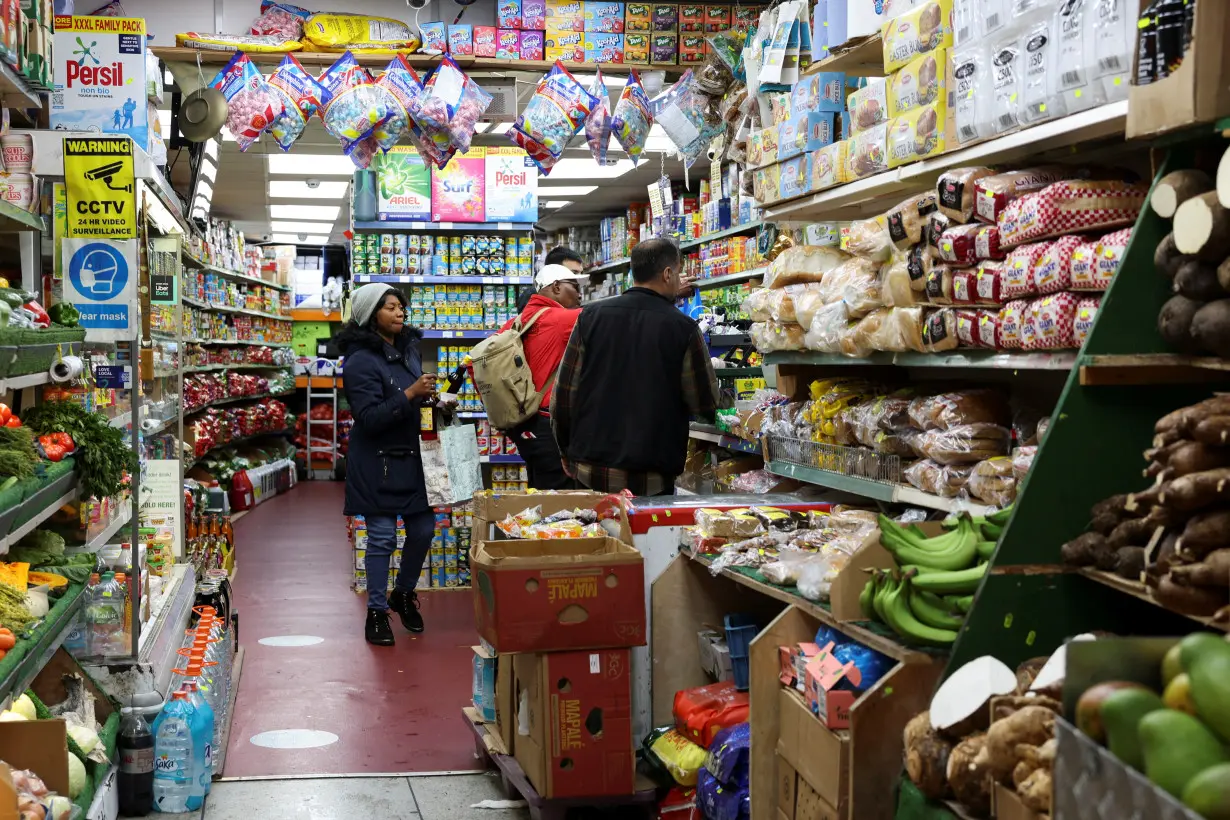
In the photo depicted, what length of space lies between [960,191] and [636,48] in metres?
4.64

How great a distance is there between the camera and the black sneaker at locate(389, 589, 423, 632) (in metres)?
7.03

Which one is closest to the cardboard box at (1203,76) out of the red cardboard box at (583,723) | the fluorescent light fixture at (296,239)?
the red cardboard box at (583,723)

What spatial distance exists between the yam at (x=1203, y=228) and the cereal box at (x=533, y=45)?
18.5 feet

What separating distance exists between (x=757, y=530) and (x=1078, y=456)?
164 cm

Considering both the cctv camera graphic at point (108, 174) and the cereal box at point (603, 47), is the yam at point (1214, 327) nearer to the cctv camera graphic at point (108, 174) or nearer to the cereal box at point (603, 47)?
the cctv camera graphic at point (108, 174)

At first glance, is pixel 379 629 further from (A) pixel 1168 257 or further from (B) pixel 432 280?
(A) pixel 1168 257

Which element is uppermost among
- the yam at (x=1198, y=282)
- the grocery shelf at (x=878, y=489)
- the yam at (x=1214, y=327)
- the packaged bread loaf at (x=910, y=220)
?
the packaged bread loaf at (x=910, y=220)

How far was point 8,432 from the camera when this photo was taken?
11.5 ft

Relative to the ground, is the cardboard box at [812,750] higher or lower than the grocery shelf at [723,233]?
lower

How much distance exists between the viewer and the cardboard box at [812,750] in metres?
2.53

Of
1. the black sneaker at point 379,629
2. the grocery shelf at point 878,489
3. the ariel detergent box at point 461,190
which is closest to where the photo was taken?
the grocery shelf at point 878,489

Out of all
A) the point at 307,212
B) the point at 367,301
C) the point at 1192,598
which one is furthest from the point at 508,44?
the point at 307,212

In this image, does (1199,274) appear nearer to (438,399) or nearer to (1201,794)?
(1201,794)

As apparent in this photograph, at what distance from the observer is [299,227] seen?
1992 centimetres
